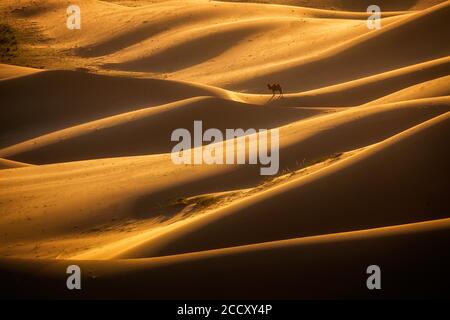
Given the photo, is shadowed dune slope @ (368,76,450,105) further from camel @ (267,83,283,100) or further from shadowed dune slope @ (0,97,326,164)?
camel @ (267,83,283,100)

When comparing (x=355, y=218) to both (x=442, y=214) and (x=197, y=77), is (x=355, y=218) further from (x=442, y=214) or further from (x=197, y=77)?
(x=197, y=77)

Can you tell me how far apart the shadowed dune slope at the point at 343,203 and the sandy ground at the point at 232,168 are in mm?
23

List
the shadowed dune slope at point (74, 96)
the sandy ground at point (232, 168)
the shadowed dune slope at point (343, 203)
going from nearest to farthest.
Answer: the sandy ground at point (232, 168)
the shadowed dune slope at point (343, 203)
the shadowed dune slope at point (74, 96)

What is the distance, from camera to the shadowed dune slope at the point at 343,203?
8.25 m

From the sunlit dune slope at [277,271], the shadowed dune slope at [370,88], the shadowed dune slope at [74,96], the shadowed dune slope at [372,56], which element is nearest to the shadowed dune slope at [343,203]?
the sunlit dune slope at [277,271]

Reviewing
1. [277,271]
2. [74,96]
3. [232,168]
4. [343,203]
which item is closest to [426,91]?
[232,168]

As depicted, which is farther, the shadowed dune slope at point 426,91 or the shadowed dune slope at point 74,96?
the shadowed dune slope at point 74,96

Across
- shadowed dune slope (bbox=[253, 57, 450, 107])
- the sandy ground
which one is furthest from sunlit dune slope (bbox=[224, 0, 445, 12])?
shadowed dune slope (bbox=[253, 57, 450, 107])

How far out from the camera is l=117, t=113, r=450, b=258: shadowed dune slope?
8250 mm

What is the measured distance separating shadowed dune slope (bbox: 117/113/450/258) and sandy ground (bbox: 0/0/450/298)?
23 millimetres

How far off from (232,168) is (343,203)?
3.67 m

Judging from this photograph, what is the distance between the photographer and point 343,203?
8.70m

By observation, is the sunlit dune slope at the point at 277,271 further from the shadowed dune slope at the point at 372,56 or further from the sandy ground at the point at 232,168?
the shadowed dune slope at the point at 372,56

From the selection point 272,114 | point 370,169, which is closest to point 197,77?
point 272,114
